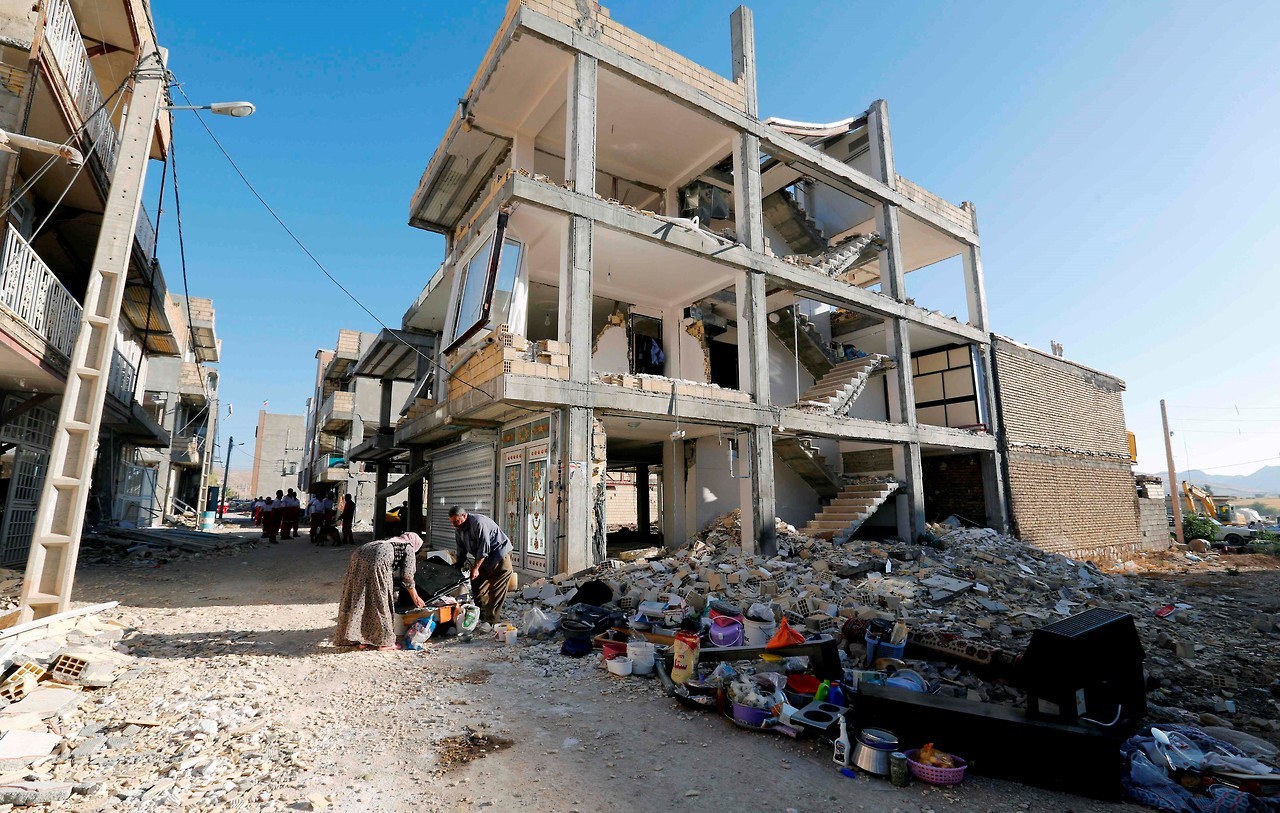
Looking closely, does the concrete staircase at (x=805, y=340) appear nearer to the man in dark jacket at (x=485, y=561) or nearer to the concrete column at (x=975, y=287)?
the concrete column at (x=975, y=287)

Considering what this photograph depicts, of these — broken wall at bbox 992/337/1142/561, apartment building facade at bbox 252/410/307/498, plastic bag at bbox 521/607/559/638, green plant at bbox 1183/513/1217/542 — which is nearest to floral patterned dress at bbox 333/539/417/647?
plastic bag at bbox 521/607/559/638

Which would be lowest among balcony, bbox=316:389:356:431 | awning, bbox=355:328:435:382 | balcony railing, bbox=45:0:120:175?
awning, bbox=355:328:435:382

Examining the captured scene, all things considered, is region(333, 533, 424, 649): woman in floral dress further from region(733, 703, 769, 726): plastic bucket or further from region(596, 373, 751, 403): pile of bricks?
region(596, 373, 751, 403): pile of bricks

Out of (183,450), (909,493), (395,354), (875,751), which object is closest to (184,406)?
(183,450)

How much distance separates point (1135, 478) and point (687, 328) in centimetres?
1978

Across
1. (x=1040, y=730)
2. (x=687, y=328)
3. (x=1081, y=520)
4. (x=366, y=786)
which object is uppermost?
(x=687, y=328)

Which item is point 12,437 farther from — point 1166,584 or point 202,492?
point 202,492

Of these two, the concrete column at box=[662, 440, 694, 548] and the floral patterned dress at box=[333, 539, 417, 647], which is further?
the concrete column at box=[662, 440, 694, 548]

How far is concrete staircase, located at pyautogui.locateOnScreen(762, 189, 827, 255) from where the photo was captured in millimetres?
18062

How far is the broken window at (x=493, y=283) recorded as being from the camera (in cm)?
1091

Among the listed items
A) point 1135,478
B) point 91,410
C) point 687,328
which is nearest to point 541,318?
point 687,328

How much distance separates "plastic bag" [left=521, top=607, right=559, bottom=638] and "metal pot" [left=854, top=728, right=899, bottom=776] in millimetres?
4200

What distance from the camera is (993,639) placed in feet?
22.9

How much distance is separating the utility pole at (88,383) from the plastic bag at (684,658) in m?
6.37
